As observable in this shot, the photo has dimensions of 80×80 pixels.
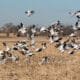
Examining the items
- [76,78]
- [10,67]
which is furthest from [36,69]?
[76,78]

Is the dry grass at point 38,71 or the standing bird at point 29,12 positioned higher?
the standing bird at point 29,12

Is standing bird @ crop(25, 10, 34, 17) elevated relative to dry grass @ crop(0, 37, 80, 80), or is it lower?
elevated

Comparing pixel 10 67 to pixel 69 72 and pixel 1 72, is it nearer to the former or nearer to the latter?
pixel 1 72

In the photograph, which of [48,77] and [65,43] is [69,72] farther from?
[65,43]

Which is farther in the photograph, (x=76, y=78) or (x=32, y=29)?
(x=32, y=29)

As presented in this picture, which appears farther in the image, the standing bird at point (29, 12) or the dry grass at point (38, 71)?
the standing bird at point (29, 12)

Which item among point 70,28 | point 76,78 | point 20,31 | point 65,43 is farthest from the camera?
point 65,43

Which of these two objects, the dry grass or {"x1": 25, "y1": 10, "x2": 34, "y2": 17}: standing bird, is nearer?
the dry grass

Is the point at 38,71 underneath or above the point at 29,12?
underneath

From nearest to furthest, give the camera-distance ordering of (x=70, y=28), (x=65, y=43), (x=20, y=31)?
1. (x=70, y=28)
2. (x=20, y=31)
3. (x=65, y=43)

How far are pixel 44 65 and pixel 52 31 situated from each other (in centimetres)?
200

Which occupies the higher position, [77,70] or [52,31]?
[52,31]

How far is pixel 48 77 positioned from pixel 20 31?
215cm

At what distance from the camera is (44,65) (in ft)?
47.1
